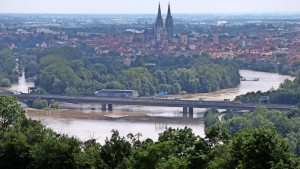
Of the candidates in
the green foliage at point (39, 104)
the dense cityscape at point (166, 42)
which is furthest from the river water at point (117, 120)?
the dense cityscape at point (166, 42)

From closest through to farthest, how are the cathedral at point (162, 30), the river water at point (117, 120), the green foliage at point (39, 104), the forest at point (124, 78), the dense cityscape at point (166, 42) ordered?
the river water at point (117, 120)
the green foliage at point (39, 104)
the forest at point (124, 78)
the dense cityscape at point (166, 42)
the cathedral at point (162, 30)

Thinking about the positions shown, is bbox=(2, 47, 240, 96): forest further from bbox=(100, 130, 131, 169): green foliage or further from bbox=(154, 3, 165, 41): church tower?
bbox=(100, 130, 131, 169): green foliage

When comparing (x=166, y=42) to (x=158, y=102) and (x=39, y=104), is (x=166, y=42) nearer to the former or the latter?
(x=39, y=104)

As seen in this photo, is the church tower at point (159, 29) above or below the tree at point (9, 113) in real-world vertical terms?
below

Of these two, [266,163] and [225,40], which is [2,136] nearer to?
[266,163]

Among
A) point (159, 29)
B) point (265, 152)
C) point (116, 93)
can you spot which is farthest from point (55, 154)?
point (159, 29)

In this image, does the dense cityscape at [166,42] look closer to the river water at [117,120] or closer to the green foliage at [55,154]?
the river water at [117,120]

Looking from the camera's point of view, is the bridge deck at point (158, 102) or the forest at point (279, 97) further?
the forest at point (279, 97)

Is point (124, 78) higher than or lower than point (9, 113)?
lower
